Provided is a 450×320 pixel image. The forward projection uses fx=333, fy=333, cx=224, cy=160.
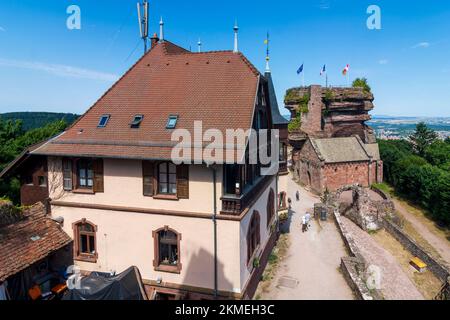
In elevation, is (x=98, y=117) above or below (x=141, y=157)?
above

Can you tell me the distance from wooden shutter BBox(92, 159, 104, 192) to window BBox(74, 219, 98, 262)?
72.1 inches

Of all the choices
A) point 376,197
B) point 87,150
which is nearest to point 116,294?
point 87,150

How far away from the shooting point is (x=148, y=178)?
49.3 feet

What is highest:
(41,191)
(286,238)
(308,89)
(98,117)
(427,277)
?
(308,89)

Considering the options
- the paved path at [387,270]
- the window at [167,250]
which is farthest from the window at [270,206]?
the window at [167,250]

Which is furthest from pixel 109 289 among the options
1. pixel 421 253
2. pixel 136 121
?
pixel 421 253

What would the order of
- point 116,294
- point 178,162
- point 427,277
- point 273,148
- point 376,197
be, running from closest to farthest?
point 116,294
point 178,162
point 273,148
point 427,277
point 376,197

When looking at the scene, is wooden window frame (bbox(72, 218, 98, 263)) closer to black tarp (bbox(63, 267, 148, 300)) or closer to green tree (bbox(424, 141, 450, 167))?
black tarp (bbox(63, 267, 148, 300))

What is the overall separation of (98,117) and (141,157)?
4.39m

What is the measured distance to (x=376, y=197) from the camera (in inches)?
1756

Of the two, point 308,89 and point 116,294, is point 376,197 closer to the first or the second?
point 308,89

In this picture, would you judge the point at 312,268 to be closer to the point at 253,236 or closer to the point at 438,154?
the point at 253,236

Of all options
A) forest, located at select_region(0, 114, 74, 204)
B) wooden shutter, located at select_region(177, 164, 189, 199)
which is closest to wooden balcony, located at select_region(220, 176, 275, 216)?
wooden shutter, located at select_region(177, 164, 189, 199)

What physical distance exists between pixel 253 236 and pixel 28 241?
10.5m
